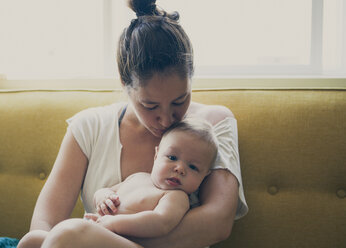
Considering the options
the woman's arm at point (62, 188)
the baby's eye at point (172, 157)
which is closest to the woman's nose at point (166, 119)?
the baby's eye at point (172, 157)

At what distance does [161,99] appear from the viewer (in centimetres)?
117

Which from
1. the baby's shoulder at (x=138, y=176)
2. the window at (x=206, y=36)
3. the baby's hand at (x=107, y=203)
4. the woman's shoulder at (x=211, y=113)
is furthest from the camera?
the window at (x=206, y=36)

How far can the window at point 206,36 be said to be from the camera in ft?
6.84

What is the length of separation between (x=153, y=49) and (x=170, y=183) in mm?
434

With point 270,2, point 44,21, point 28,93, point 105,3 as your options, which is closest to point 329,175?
point 270,2

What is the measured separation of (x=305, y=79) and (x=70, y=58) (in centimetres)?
146

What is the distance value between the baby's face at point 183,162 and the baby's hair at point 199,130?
0.5 inches

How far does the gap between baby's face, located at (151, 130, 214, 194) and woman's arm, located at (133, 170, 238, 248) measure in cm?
6

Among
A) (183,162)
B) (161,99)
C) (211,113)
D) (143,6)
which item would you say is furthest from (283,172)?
(143,6)

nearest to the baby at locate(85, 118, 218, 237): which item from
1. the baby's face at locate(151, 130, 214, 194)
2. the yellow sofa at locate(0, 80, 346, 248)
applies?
the baby's face at locate(151, 130, 214, 194)

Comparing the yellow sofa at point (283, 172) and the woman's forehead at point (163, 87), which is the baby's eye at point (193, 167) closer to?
the woman's forehead at point (163, 87)

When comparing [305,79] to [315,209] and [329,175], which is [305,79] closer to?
[329,175]

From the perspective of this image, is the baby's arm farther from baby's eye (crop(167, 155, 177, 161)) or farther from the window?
the window

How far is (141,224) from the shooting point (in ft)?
3.43
